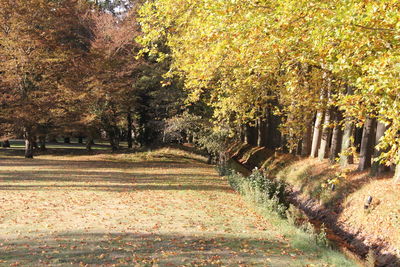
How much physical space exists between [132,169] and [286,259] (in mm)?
18995

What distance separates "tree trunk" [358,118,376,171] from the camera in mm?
15164

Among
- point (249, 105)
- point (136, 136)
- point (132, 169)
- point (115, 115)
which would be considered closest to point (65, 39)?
point (115, 115)

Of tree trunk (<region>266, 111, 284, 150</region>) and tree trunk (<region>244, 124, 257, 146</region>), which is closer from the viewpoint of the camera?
tree trunk (<region>266, 111, 284, 150</region>)

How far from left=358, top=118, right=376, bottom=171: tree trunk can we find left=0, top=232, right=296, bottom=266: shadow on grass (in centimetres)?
799

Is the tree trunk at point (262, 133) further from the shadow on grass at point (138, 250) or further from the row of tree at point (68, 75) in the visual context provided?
the shadow on grass at point (138, 250)

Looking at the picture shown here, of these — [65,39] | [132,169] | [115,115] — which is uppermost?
[65,39]

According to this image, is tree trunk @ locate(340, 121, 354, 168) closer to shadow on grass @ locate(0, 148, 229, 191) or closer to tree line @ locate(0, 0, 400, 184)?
tree line @ locate(0, 0, 400, 184)

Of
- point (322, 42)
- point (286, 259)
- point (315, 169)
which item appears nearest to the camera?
point (322, 42)

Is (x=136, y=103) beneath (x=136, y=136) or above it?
above

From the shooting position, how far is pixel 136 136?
4438 cm

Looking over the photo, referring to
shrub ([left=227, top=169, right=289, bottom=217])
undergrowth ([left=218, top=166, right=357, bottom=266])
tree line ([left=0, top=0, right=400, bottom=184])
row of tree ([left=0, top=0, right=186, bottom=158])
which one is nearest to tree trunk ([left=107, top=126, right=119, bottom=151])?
row of tree ([left=0, top=0, right=186, bottom=158])

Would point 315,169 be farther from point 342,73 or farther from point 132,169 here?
point 132,169

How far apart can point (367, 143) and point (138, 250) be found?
11.0 meters

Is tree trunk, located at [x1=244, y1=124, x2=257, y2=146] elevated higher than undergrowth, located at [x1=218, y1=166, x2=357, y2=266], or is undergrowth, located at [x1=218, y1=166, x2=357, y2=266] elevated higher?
tree trunk, located at [x1=244, y1=124, x2=257, y2=146]
